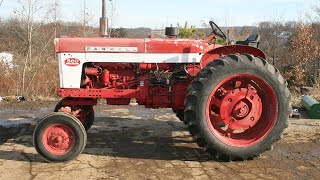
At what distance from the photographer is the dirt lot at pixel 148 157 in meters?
4.59

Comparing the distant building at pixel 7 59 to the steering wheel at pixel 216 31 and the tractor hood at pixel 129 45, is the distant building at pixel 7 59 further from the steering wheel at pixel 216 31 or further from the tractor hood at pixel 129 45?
the steering wheel at pixel 216 31

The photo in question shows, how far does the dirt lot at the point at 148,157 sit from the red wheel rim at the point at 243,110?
0.37 meters

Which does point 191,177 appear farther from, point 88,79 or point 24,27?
point 24,27

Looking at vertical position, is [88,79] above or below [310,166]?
above

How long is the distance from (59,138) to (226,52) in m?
2.60

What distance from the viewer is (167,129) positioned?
707cm

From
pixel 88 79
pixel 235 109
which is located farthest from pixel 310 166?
pixel 88 79

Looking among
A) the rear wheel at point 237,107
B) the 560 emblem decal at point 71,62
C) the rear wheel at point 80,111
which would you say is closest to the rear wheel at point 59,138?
the rear wheel at point 80,111

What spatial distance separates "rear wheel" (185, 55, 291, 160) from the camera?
4.89 meters

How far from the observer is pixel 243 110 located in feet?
16.9

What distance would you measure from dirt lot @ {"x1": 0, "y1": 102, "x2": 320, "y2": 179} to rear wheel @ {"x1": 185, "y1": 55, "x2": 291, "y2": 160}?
285mm

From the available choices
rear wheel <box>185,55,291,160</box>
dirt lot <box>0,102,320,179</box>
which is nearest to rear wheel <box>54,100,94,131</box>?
dirt lot <box>0,102,320,179</box>

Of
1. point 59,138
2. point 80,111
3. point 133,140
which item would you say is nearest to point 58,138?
point 59,138

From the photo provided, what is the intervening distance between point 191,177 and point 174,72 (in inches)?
71.8
